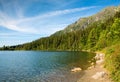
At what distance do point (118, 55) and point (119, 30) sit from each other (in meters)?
51.5

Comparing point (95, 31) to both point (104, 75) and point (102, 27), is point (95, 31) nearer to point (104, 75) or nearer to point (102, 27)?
point (102, 27)

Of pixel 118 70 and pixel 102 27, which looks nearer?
pixel 118 70

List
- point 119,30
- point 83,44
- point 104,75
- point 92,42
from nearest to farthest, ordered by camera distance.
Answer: point 104,75 → point 119,30 → point 92,42 → point 83,44

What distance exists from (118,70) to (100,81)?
530 centimetres

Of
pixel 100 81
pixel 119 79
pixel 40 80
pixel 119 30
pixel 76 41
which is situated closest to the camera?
pixel 119 79

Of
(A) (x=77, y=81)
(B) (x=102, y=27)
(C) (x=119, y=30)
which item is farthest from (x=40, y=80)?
(B) (x=102, y=27)

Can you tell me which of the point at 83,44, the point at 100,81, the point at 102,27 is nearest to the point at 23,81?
the point at 100,81

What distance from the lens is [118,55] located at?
23766 millimetres

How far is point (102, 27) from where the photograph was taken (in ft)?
452

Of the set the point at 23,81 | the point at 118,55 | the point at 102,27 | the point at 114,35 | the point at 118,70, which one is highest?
the point at 102,27

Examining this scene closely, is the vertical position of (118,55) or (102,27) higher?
(102,27)

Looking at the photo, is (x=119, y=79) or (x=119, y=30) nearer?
(x=119, y=79)

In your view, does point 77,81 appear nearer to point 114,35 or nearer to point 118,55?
point 118,55

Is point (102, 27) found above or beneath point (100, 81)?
above
